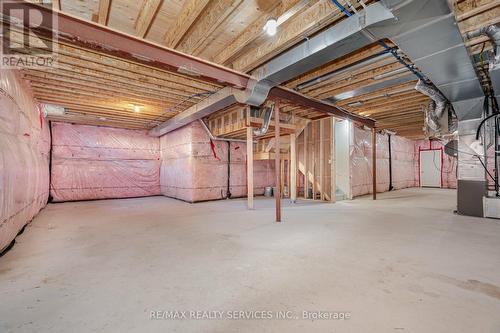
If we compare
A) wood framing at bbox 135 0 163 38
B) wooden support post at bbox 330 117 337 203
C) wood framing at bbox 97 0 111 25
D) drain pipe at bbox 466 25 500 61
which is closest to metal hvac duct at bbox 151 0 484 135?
drain pipe at bbox 466 25 500 61

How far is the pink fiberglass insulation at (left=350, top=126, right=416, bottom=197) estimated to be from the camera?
7566 mm

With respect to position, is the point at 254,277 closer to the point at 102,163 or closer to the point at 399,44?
the point at 399,44

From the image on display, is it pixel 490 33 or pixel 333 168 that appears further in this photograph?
pixel 333 168

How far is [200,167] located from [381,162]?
7.16 m

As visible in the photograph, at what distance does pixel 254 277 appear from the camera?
77.4 inches

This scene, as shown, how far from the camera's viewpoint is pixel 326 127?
674 cm

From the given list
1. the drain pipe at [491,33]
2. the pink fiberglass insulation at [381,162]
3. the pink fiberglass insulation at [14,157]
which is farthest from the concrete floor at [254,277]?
the pink fiberglass insulation at [381,162]

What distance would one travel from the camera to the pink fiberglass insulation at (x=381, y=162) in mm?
7566

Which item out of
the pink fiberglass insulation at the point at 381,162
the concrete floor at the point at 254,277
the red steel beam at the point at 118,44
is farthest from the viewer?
the pink fiberglass insulation at the point at 381,162

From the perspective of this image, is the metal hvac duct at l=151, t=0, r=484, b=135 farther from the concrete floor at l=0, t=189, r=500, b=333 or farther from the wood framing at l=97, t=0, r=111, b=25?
the concrete floor at l=0, t=189, r=500, b=333

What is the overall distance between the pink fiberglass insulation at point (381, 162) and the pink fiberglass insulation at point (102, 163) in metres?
7.06

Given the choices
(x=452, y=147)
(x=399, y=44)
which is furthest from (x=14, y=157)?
(x=452, y=147)

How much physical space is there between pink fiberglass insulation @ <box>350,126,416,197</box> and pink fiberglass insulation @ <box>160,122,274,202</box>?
311 cm

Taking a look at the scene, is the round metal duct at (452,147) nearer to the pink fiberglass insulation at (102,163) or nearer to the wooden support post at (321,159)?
the wooden support post at (321,159)
